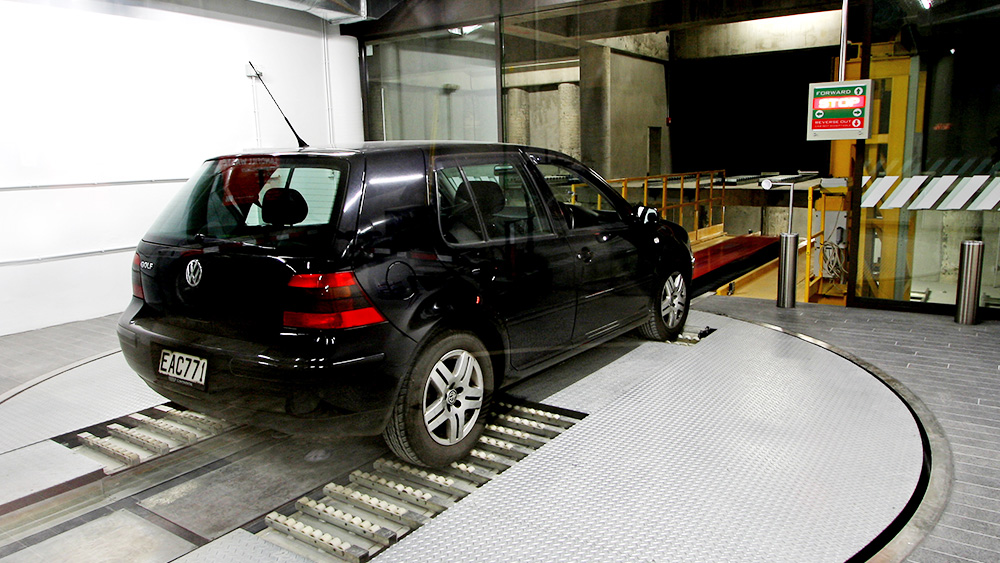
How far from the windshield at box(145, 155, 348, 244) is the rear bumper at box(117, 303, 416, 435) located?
1.32 ft

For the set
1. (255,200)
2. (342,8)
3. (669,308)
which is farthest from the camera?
(342,8)

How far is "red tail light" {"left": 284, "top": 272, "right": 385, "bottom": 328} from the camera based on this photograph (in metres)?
2.35

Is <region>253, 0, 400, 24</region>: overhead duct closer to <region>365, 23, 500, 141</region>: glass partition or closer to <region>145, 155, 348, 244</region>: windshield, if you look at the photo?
<region>365, 23, 500, 141</region>: glass partition

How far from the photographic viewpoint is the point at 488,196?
10.3ft

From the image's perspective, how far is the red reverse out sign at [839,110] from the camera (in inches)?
202

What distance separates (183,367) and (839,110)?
4895mm

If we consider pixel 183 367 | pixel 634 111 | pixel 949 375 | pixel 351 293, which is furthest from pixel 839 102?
pixel 634 111

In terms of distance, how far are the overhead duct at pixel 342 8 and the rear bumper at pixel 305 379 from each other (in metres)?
4.46

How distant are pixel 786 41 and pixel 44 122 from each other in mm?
14388

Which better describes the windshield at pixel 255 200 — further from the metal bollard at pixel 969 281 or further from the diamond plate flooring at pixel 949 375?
the metal bollard at pixel 969 281

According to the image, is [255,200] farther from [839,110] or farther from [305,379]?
[839,110]

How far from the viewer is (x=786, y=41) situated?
15.0m

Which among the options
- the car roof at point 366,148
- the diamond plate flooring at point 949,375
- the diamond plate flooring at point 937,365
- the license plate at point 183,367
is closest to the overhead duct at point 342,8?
the diamond plate flooring at point 937,365

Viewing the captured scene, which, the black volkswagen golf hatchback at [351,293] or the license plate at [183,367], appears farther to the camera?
the license plate at [183,367]
